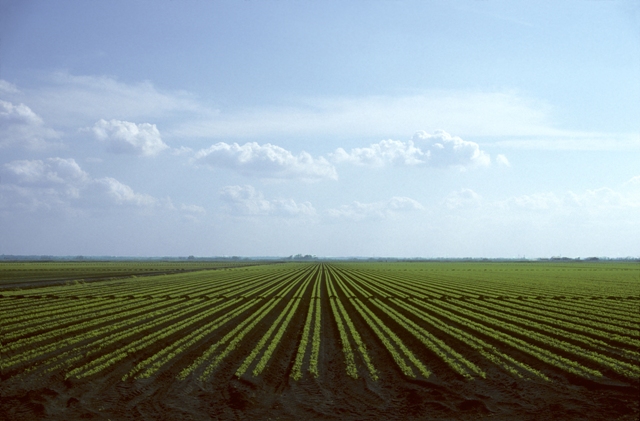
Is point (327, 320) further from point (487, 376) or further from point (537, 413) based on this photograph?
point (537, 413)

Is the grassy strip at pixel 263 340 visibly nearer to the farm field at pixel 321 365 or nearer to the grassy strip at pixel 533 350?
the farm field at pixel 321 365

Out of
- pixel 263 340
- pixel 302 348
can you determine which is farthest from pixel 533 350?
pixel 263 340

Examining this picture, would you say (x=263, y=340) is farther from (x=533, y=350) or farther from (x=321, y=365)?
(x=533, y=350)

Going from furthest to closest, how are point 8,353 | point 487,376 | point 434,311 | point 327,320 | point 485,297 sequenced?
point 485,297 < point 434,311 < point 327,320 < point 8,353 < point 487,376

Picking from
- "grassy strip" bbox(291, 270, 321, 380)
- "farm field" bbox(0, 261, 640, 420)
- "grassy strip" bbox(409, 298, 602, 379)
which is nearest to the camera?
"farm field" bbox(0, 261, 640, 420)

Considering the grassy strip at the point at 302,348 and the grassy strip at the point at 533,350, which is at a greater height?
the grassy strip at the point at 533,350

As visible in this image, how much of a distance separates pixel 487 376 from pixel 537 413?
2954 mm

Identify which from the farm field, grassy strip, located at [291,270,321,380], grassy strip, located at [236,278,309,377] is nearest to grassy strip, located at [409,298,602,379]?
the farm field

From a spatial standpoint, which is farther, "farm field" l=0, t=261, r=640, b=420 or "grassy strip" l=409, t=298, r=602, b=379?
"grassy strip" l=409, t=298, r=602, b=379

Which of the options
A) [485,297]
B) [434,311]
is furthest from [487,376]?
[485,297]

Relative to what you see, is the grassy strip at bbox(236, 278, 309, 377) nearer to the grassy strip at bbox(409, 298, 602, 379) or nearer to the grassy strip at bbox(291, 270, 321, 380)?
the grassy strip at bbox(291, 270, 321, 380)

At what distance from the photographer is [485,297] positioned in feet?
128

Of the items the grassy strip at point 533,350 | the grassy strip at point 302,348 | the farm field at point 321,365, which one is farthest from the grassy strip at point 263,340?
the grassy strip at point 533,350

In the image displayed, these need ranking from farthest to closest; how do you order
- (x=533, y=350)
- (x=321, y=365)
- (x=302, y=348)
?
(x=302, y=348)
(x=533, y=350)
(x=321, y=365)
